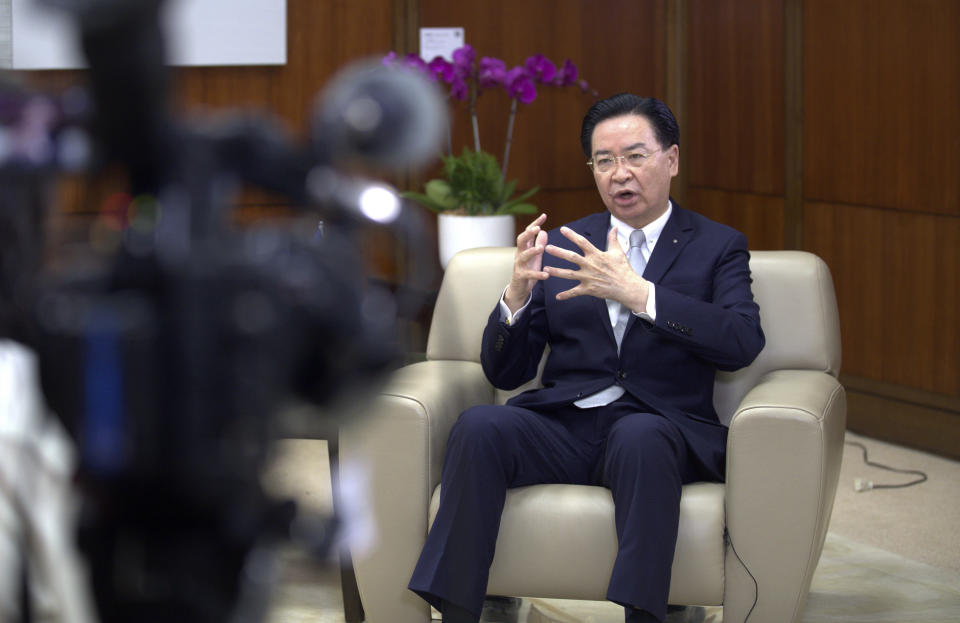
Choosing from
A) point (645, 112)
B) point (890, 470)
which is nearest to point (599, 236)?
point (645, 112)

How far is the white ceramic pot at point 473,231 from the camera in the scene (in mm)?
3664

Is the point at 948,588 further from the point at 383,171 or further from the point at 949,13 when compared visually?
the point at 383,171

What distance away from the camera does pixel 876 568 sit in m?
2.93

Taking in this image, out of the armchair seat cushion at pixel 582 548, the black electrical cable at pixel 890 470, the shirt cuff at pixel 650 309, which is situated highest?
the shirt cuff at pixel 650 309

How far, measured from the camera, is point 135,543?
58 cm

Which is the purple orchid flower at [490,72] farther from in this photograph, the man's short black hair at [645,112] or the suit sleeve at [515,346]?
the suit sleeve at [515,346]

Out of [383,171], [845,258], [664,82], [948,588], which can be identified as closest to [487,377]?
[948,588]

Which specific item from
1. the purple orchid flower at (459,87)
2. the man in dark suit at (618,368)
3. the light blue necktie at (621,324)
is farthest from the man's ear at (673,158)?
the purple orchid flower at (459,87)

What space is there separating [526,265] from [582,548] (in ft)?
1.88

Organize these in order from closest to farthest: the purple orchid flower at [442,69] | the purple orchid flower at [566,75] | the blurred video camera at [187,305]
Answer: the blurred video camera at [187,305] < the purple orchid flower at [442,69] < the purple orchid flower at [566,75]

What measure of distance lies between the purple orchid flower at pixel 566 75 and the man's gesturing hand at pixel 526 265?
159 centimetres

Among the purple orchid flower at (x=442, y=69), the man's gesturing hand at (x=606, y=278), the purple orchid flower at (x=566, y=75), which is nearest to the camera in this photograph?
the man's gesturing hand at (x=606, y=278)

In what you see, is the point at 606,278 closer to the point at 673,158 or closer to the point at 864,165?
the point at 673,158

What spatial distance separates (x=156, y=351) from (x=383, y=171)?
6.2 inches
